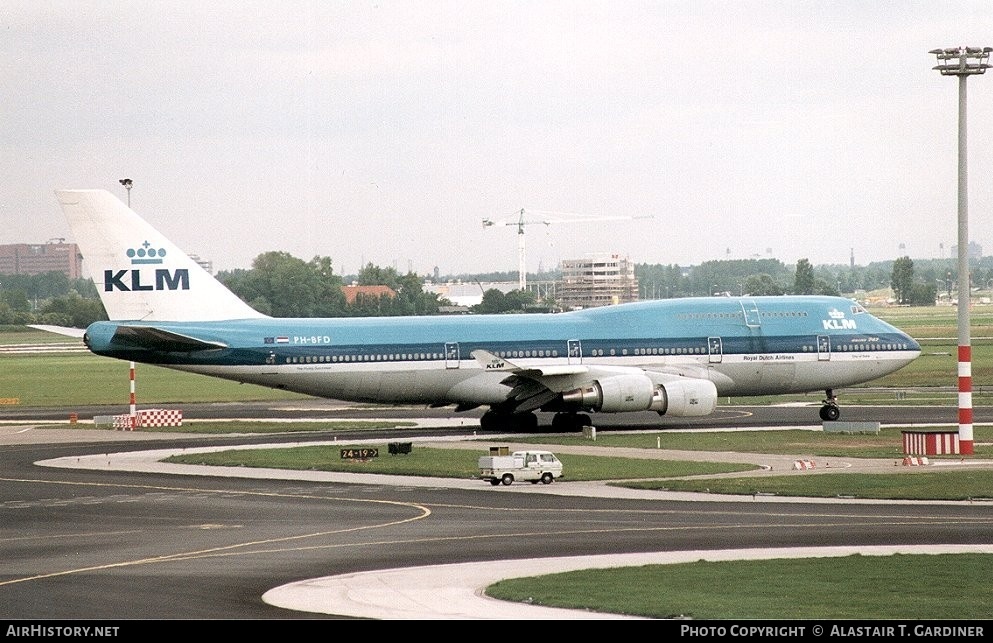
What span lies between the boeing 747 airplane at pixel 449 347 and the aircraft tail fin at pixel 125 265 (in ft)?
0.21

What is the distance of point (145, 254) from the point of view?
67.5m

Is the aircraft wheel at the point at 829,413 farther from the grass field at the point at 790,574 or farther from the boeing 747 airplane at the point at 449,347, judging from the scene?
the grass field at the point at 790,574

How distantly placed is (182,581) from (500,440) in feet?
113

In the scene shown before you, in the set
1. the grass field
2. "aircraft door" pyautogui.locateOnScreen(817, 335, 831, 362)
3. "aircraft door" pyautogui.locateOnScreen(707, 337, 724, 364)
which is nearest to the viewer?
the grass field

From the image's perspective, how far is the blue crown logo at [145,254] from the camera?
67.2 m

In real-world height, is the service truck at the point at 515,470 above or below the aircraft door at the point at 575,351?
below

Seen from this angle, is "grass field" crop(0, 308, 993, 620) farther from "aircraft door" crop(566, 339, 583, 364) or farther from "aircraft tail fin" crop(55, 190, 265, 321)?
"aircraft tail fin" crop(55, 190, 265, 321)

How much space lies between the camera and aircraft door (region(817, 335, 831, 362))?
70.2 metres

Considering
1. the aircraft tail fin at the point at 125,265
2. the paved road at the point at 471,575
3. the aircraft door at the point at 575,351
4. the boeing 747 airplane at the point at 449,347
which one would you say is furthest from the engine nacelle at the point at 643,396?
the aircraft tail fin at the point at 125,265

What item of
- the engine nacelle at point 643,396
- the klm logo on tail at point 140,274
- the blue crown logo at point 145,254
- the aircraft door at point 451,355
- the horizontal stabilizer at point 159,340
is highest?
the blue crown logo at point 145,254

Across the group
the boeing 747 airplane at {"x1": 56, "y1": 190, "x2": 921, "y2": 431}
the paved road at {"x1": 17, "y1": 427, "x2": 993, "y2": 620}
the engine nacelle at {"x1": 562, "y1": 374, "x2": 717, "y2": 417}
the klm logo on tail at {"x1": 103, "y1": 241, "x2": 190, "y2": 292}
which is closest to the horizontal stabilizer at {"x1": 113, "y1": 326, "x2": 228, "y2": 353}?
the boeing 747 airplane at {"x1": 56, "y1": 190, "x2": 921, "y2": 431}

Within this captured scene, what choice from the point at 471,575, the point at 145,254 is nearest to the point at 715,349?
the point at 145,254

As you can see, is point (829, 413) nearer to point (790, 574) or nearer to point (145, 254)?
point (145, 254)
